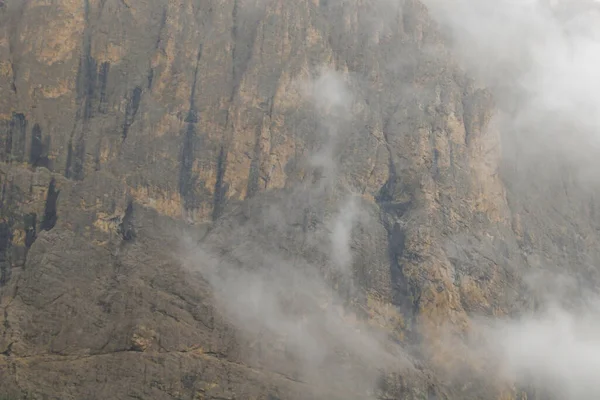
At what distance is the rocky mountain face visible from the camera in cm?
16100

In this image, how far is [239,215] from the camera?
179m

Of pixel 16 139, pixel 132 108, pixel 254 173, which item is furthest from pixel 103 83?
pixel 254 173

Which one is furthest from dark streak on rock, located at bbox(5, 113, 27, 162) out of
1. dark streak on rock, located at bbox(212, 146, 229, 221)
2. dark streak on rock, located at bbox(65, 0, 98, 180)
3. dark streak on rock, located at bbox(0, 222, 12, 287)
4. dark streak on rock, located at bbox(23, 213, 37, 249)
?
dark streak on rock, located at bbox(212, 146, 229, 221)

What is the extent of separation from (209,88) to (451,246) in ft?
164

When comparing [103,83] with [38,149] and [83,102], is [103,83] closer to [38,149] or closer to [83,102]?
[83,102]

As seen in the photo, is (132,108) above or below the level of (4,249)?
above

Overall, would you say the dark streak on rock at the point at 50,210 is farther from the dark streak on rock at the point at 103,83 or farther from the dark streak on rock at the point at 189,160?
the dark streak on rock at the point at 189,160

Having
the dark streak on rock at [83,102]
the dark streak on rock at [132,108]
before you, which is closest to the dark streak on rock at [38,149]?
the dark streak on rock at [83,102]

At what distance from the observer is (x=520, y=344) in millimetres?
180125

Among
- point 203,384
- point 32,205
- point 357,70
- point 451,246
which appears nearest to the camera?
point 203,384

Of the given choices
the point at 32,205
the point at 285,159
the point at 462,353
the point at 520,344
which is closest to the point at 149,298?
the point at 32,205

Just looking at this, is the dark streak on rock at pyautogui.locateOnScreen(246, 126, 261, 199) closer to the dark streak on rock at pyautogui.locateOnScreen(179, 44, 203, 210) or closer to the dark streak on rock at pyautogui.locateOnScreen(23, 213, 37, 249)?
the dark streak on rock at pyautogui.locateOnScreen(179, 44, 203, 210)

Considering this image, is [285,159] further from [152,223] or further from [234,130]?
[152,223]

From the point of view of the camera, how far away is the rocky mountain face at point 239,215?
528 ft
